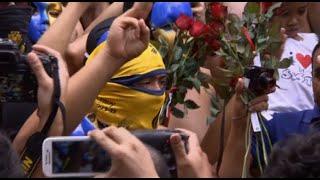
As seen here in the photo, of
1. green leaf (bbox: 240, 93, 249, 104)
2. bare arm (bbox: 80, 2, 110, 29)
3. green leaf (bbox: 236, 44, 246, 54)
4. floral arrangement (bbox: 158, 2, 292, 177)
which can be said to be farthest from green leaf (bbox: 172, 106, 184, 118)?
bare arm (bbox: 80, 2, 110, 29)

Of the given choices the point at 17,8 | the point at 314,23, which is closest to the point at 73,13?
the point at 17,8

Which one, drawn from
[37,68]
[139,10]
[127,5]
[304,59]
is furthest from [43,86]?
[304,59]

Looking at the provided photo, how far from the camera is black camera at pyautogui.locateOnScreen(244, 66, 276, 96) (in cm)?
245

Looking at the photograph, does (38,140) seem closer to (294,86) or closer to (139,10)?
(139,10)

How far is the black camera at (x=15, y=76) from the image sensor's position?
2023mm

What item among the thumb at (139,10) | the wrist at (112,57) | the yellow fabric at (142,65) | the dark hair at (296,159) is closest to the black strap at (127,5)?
the yellow fabric at (142,65)

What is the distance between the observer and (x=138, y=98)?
2.73 meters

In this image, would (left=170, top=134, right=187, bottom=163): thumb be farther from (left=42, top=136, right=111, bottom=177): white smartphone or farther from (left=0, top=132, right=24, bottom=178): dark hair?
(left=0, top=132, right=24, bottom=178): dark hair

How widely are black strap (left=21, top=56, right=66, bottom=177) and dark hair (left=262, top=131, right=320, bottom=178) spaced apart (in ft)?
2.26

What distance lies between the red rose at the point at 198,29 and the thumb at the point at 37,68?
3.13 ft

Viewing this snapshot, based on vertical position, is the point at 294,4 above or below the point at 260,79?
below

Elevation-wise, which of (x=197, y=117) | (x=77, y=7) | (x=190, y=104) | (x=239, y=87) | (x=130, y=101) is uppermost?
(x=77, y=7)

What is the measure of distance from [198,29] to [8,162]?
136 cm

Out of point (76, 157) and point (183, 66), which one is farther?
point (183, 66)
